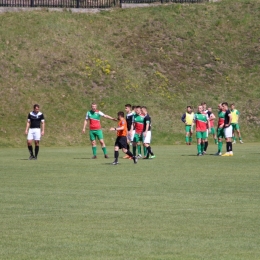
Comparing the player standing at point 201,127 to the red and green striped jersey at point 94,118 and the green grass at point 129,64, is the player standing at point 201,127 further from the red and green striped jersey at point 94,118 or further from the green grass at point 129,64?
the green grass at point 129,64

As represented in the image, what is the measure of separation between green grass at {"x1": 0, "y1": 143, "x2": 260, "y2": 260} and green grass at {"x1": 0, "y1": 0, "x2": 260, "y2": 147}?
2567 centimetres

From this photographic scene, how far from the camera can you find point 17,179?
21953 millimetres

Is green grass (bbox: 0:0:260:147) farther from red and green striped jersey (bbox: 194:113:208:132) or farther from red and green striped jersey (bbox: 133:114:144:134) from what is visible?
red and green striped jersey (bbox: 194:113:208:132)

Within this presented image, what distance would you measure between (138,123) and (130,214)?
2110 centimetres

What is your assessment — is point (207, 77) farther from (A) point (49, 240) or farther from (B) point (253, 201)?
(A) point (49, 240)

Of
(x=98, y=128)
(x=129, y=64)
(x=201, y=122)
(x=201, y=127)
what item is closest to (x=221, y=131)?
(x=201, y=127)

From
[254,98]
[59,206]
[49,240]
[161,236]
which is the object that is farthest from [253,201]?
[254,98]

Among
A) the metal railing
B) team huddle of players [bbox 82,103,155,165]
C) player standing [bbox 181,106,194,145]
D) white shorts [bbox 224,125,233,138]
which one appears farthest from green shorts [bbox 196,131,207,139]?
the metal railing

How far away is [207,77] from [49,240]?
4945 centimetres

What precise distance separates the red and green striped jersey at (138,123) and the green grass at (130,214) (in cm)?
955

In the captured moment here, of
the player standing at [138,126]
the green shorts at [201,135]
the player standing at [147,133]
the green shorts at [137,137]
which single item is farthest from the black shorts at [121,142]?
the green shorts at [201,135]

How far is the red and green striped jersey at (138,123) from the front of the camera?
3494 cm

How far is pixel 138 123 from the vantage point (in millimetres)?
35281

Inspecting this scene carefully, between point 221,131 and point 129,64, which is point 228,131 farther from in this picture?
point 129,64
